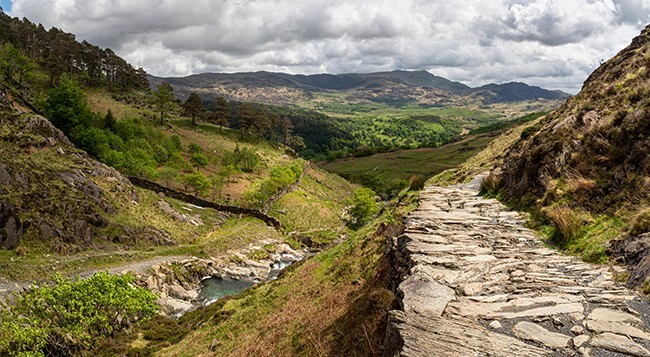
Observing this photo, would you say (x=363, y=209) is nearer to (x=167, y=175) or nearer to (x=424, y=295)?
(x=167, y=175)

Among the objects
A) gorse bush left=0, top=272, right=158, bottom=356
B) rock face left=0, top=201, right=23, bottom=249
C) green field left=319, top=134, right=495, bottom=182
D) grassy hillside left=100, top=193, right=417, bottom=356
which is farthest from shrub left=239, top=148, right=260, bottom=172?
green field left=319, top=134, right=495, bottom=182

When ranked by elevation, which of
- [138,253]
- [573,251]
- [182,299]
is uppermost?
[573,251]

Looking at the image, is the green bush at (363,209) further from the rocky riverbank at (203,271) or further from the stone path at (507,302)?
the stone path at (507,302)

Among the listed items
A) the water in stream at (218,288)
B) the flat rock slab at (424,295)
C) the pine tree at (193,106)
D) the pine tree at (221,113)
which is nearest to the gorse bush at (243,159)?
the pine tree at (193,106)

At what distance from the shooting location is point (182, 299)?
39.5m

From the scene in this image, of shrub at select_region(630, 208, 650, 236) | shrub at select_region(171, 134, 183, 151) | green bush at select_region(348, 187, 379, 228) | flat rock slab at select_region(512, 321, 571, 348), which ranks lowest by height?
green bush at select_region(348, 187, 379, 228)

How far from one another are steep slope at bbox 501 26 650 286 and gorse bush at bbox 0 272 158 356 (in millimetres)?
23441

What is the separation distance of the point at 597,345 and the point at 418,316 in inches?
123

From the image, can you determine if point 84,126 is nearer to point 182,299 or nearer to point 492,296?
point 182,299

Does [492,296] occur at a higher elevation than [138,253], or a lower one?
higher

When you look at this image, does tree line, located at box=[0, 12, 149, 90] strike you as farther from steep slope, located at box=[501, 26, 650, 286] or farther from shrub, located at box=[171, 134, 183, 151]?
steep slope, located at box=[501, 26, 650, 286]

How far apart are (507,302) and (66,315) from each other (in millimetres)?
23629

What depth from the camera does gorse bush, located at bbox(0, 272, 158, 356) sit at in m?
21.6

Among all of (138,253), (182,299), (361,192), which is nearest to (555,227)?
(182,299)
